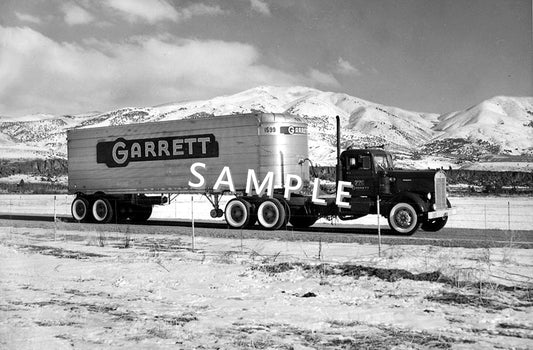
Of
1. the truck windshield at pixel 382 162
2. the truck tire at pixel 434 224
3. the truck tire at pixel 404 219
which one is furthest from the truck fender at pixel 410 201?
the truck tire at pixel 434 224

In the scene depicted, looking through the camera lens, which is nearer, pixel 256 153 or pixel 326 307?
pixel 326 307

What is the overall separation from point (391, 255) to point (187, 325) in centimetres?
714

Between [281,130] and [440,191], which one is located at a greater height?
[281,130]

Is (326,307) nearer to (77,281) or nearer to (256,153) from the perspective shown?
(77,281)

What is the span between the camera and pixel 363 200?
1928 cm

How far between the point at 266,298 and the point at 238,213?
11.9 meters

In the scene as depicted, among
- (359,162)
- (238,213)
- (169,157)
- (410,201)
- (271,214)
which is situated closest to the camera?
(410,201)

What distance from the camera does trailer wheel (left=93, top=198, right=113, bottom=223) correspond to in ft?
81.3

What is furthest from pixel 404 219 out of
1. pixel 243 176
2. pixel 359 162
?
pixel 243 176

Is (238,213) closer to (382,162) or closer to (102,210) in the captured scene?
(382,162)

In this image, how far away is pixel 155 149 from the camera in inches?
912

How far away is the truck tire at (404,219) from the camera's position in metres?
18.6

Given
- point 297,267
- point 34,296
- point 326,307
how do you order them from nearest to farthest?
point 326,307, point 34,296, point 297,267

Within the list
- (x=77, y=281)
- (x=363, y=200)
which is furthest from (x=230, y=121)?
(x=77, y=281)
